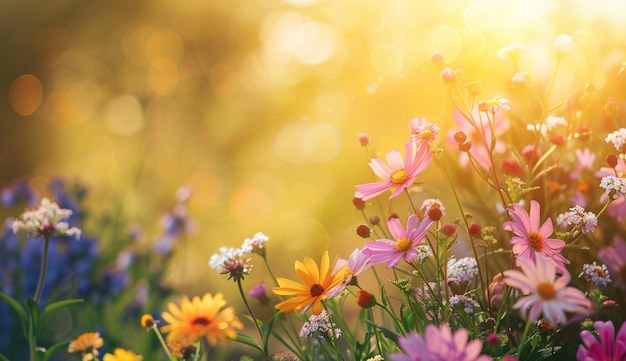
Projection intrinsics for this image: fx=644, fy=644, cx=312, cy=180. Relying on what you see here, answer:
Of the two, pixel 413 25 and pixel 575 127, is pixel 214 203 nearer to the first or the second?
pixel 413 25

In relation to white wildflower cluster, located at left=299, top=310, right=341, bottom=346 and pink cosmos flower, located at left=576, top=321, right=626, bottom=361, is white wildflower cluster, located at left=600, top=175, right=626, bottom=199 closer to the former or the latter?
pink cosmos flower, located at left=576, top=321, right=626, bottom=361

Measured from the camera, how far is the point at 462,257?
3.28 ft

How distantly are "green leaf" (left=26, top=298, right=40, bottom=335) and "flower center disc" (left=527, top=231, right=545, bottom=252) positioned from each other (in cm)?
55

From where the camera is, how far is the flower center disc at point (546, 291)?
16.7 inches

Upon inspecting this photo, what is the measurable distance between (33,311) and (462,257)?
612 millimetres

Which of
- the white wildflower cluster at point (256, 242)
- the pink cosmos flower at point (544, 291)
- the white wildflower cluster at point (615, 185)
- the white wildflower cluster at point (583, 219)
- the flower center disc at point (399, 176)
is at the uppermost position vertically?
the white wildflower cluster at point (256, 242)

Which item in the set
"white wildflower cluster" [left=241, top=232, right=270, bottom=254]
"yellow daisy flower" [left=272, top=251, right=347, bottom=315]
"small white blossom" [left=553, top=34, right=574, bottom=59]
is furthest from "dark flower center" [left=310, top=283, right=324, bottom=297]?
"small white blossom" [left=553, top=34, right=574, bottom=59]

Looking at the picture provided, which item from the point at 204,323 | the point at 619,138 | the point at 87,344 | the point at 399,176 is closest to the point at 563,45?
the point at 619,138

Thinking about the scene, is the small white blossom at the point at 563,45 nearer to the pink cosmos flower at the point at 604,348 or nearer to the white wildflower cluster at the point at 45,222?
the pink cosmos flower at the point at 604,348

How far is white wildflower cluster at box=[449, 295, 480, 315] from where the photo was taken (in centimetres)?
56

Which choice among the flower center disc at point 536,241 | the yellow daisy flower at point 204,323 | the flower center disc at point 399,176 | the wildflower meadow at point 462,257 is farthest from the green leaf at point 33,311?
the flower center disc at point 536,241

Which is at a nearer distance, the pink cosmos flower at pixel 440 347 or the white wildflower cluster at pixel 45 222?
the pink cosmos flower at pixel 440 347

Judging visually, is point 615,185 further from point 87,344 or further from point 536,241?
point 87,344

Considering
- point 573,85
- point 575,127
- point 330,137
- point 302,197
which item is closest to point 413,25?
point 330,137
